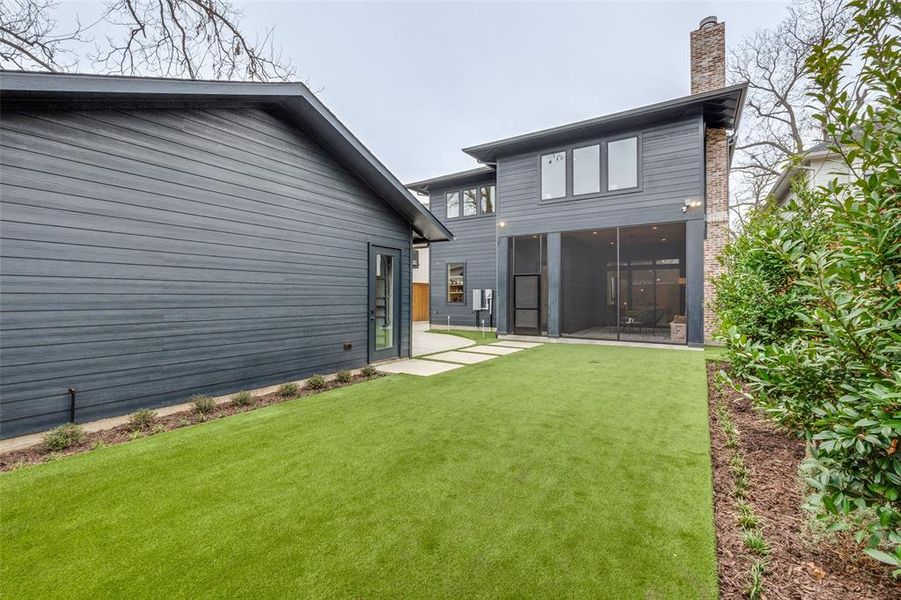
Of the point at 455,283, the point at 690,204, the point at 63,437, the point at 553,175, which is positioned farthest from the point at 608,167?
the point at 63,437

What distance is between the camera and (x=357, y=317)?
268 inches

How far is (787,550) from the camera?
1.99 meters

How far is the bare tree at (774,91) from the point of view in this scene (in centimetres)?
1218

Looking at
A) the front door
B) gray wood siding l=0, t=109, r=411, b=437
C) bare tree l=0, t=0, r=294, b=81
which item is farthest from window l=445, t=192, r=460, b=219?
bare tree l=0, t=0, r=294, b=81

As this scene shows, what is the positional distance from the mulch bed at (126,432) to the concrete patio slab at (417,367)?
5.57ft

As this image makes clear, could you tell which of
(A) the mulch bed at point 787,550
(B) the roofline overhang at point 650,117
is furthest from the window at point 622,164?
(A) the mulch bed at point 787,550

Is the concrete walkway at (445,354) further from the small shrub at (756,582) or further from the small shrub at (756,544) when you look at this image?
the small shrub at (756,582)

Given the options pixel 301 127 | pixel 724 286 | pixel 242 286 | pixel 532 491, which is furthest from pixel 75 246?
pixel 724 286

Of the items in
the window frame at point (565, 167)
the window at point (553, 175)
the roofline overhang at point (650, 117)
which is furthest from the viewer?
the window at point (553, 175)

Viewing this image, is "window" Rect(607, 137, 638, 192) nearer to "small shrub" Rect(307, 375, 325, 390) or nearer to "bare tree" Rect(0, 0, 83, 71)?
"small shrub" Rect(307, 375, 325, 390)

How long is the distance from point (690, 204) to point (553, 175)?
11.2ft

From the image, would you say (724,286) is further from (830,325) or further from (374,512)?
(374,512)

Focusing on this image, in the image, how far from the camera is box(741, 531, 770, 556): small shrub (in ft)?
6.48

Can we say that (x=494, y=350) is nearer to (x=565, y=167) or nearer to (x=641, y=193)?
(x=641, y=193)
